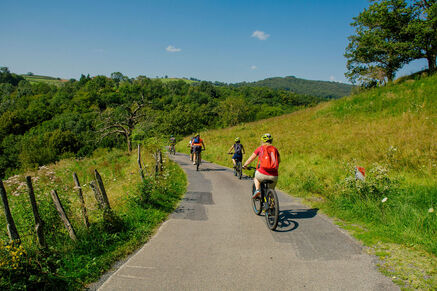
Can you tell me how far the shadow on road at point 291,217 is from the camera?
224 inches

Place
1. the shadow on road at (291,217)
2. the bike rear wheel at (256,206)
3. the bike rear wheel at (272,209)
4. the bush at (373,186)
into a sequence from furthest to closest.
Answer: the bike rear wheel at (256,206)
the bush at (373,186)
the shadow on road at (291,217)
the bike rear wheel at (272,209)

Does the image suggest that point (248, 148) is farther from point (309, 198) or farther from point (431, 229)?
point (431, 229)

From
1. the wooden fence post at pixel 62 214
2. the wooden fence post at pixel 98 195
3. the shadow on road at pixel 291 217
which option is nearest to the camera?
the wooden fence post at pixel 62 214

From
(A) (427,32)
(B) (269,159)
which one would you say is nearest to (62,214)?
(B) (269,159)

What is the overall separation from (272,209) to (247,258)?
166cm

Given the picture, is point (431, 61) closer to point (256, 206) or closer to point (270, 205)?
point (256, 206)

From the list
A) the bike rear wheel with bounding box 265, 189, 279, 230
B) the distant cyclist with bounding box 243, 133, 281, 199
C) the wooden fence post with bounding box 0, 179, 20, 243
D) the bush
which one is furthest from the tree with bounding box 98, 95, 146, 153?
the bush

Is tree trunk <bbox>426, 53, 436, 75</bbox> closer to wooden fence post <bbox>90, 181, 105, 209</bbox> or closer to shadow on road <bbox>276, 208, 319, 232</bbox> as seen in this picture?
shadow on road <bbox>276, 208, 319, 232</bbox>

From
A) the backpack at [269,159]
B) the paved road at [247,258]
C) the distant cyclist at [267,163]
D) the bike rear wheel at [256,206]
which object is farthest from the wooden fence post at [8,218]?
the bike rear wheel at [256,206]

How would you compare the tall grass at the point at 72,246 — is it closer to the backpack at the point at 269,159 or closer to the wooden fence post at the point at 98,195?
the wooden fence post at the point at 98,195

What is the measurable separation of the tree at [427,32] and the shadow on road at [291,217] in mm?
21859

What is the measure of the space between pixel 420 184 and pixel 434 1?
2464 centimetres

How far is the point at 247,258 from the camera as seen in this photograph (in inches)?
168

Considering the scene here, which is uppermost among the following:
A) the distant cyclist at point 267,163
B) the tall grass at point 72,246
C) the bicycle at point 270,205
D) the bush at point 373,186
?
the distant cyclist at point 267,163
